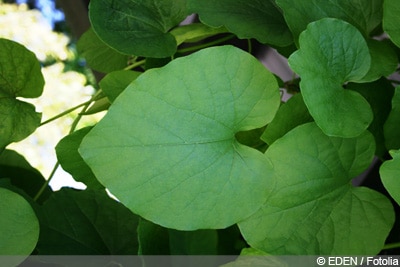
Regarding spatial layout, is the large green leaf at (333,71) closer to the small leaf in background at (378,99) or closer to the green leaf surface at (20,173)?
the small leaf in background at (378,99)

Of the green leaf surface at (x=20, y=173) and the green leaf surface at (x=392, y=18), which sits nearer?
the green leaf surface at (x=392, y=18)

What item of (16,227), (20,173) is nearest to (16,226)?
Answer: (16,227)

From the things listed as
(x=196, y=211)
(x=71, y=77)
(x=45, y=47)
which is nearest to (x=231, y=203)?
(x=196, y=211)

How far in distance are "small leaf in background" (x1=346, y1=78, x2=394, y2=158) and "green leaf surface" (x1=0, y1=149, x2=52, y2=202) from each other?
0.60 ft

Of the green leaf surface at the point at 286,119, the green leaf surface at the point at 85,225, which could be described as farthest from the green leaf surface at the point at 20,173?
the green leaf surface at the point at 286,119

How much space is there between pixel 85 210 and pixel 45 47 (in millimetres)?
1403

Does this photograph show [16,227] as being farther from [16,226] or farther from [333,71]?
[333,71]

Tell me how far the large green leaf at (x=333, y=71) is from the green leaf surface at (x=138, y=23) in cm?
7

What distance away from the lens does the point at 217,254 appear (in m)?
0.29

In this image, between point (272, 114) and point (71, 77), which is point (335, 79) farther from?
point (71, 77)

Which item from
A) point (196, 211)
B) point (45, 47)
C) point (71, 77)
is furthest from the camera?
point (45, 47)

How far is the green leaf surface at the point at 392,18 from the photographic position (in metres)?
0.22

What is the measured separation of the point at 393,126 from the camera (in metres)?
0.24

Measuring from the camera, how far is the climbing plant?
205 millimetres
